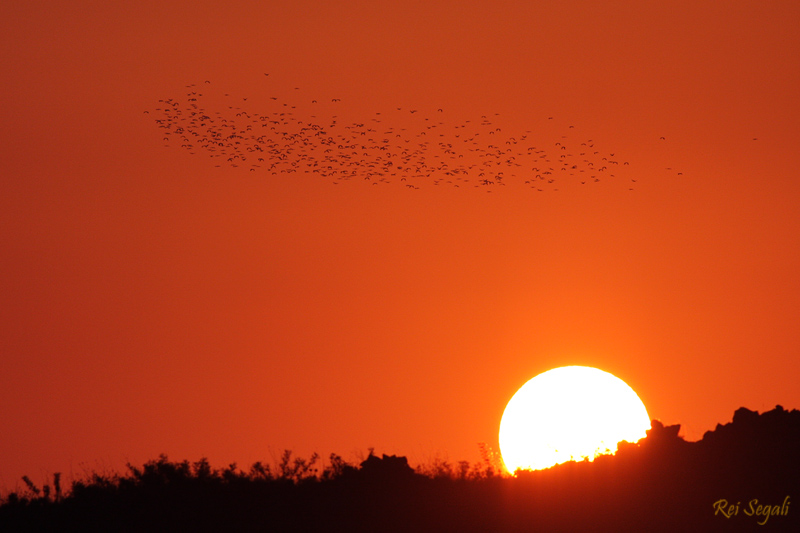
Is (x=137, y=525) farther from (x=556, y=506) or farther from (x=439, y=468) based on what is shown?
(x=556, y=506)

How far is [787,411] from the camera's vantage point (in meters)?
19.8

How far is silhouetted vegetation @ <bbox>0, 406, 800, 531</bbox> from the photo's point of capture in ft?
58.0

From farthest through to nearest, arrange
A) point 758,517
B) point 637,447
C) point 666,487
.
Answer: point 637,447
point 666,487
point 758,517

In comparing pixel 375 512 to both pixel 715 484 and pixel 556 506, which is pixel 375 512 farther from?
pixel 715 484

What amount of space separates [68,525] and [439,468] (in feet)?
22.5

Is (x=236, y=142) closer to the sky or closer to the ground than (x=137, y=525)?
closer to the sky

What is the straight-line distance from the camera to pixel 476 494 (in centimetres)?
1884

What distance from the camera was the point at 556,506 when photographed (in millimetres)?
18281

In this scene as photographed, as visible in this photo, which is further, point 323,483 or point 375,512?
point 323,483

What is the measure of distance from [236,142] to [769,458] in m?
11.6

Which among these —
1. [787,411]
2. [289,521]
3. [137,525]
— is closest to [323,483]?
[289,521]

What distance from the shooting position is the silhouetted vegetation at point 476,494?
17688mm

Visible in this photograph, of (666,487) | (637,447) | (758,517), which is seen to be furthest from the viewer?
(637,447)

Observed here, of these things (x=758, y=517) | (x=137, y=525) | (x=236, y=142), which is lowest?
(x=758, y=517)
